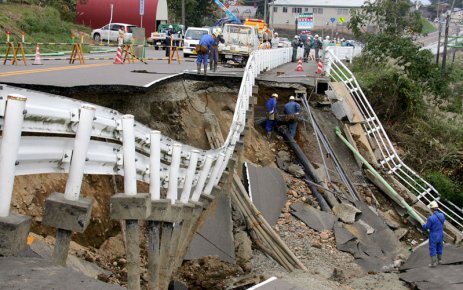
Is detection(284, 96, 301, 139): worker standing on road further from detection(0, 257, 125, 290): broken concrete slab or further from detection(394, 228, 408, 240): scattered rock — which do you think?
detection(0, 257, 125, 290): broken concrete slab

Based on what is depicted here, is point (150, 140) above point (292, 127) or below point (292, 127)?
above

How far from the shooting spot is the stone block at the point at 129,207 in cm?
598

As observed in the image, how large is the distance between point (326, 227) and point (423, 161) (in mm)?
9008

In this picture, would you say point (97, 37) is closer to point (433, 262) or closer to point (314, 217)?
point (314, 217)

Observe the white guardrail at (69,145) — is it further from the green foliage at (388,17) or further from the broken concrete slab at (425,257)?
the green foliage at (388,17)

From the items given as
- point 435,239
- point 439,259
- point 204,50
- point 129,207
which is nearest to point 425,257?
point 439,259

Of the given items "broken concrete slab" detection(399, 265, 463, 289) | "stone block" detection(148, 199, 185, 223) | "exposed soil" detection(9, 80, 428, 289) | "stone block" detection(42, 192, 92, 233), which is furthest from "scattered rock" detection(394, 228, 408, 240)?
"stone block" detection(42, 192, 92, 233)

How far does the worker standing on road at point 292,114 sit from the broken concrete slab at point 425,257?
5849mm

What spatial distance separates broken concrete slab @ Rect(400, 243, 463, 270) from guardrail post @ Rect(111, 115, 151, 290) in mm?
9213

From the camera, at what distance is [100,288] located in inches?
156

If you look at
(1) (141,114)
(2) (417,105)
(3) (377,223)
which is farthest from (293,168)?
(2) (417,105)

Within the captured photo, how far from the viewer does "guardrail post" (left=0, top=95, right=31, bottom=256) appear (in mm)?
4242

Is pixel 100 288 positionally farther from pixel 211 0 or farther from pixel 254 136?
pixel 211 0

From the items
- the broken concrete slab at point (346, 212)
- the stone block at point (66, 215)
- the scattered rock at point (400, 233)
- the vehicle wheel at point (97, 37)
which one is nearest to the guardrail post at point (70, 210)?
the stone block at point (66, 215)
